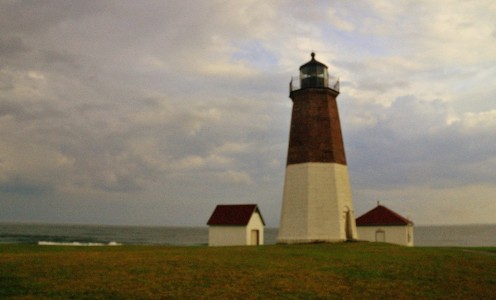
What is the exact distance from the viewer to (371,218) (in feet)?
150

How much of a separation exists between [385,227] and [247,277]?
30.0 meters

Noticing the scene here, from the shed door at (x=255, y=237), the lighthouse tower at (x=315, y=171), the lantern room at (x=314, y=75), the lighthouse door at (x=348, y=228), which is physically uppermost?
the lantern room at (x=314, y=75)

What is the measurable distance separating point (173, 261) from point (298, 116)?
18247 millimetres

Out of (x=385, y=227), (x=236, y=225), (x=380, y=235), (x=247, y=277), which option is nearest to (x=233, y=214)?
(x=236, y=225)

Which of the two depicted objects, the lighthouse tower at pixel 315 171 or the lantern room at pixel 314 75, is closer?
→ the lighthouse tower at pixel 315 171

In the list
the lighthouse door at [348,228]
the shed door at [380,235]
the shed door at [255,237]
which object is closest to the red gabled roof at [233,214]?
the shed door at [255,237]

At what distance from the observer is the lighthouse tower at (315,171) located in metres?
33.2

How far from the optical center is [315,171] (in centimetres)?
3388

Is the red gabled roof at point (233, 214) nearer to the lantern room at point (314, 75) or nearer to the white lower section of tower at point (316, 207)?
the white lower section of tower at point (316, 207)

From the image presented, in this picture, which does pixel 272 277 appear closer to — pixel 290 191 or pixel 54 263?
pixel 54 263

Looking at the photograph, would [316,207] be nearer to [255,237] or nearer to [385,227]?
[255,237]

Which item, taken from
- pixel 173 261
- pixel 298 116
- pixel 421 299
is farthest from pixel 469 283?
pixel 298 116

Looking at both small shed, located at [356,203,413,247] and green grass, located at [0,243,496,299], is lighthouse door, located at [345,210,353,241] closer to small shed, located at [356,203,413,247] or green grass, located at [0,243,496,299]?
green grass, located at [0,243,496,299]

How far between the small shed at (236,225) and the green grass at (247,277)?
18.1 metres
